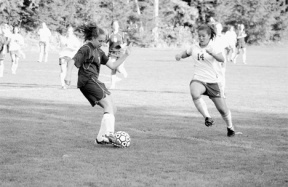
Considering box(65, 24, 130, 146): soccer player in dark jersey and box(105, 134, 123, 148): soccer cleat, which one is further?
box(65, 24, 130, 146): soccer player in dark jersey

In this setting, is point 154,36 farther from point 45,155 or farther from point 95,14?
point 45,155

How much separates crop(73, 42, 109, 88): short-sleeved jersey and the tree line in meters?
40.0

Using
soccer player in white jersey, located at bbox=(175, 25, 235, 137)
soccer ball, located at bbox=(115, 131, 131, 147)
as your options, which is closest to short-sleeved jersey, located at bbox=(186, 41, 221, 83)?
soccer player in white jersey, located at bbox=(175, 25, 235, 137)

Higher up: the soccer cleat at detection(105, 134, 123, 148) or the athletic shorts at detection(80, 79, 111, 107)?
the athletic shorts at detection(80, 79, 111, 107)

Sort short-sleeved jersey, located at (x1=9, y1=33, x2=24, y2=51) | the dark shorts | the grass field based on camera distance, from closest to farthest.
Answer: the grass field, short-sleeved jersey, located at (x1=9, y1=33, x2=24, y2=51), the dark shorts

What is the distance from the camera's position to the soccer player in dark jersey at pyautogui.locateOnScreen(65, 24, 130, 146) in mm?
8883

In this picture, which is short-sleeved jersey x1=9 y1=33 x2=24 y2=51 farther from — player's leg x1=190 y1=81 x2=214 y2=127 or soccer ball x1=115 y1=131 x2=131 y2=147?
soccer ball x1=115 y1=131 x2=131 y2=147

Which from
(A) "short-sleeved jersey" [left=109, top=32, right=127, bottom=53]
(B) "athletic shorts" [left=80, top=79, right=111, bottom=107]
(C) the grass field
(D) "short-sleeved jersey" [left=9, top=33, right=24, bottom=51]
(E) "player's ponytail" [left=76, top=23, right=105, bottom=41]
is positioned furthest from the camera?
(D) "short-sleeved jersey" [left=9, top=33, right=24, bottom=51]

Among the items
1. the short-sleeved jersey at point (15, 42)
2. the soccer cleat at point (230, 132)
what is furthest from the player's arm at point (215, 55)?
the short-sleeved jersey at point (15, 42)

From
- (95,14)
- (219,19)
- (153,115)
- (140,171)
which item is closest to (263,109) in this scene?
(153,115)

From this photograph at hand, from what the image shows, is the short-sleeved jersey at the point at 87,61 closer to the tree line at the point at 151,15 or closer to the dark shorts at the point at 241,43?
the dark shorts at the point at 241,43

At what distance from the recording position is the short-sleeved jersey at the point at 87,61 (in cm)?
890

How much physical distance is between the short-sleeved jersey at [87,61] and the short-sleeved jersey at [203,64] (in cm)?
165

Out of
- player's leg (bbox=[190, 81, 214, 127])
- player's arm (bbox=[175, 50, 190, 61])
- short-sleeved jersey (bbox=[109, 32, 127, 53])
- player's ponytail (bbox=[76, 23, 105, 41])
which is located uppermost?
player's ponytail (bbox=[76, 23, 105, 41])
